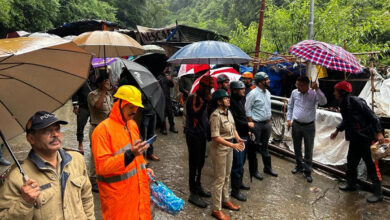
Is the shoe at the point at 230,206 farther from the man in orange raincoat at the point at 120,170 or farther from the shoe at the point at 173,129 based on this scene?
the shoe at the point at 173,129

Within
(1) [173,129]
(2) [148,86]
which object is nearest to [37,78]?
(2) [148,86]

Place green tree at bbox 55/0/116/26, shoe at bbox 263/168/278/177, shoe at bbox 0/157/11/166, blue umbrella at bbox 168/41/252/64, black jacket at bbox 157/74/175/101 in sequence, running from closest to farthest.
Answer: blue umbrella at bbox 168/41/252/64 → shoe at bbox 0/157/11/166 → shoe at bbox 263/168/278/177 → black jacket at bbox 157/74/175/101 → green tree at bbox 55/0/116/26

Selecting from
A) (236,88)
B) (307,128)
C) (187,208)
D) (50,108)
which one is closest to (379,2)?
(307,128)

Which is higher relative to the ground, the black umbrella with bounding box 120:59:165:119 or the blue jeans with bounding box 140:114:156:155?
the black umbrella with bounding box 120:59:165:119

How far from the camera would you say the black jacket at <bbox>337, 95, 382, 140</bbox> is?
4.44 metres

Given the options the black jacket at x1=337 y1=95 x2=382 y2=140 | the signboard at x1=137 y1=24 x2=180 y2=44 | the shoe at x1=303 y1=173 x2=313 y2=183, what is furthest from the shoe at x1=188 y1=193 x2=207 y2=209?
the signboard at x1=137 y1=24 x2=180 y2=44

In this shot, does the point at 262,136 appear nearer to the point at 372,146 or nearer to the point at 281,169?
the point at 281,169

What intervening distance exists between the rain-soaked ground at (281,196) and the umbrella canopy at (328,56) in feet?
7.54

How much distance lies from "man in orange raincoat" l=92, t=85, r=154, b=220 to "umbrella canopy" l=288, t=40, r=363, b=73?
279 centimetres

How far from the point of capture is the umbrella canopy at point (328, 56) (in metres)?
3.71

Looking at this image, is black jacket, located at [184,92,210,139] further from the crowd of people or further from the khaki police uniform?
the khaki police uniform

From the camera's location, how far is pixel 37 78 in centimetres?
188

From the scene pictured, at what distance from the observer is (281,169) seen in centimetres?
583

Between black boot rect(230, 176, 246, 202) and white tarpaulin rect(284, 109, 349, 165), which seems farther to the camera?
white tarpaulin rect(284, 109, 349, 165)
